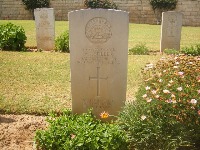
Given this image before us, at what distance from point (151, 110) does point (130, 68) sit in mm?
4518

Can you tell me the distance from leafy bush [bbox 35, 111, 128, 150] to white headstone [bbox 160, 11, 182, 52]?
755 centimetres

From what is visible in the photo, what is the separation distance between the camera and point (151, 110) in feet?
10.3

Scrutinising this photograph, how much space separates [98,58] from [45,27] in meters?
7.02

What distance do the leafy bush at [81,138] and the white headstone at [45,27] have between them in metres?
7.44

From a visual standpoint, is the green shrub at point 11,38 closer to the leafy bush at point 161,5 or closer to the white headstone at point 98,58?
the white headstone at point 98,58

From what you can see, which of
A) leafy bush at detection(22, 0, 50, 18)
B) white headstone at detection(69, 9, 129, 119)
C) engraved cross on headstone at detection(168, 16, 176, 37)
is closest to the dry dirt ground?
white headstone at detection(69, 9, 129, 119)

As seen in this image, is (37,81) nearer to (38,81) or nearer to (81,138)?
(38,81)

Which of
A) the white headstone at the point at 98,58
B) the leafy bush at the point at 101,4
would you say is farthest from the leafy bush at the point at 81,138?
the leafy bush at the point at 101,4

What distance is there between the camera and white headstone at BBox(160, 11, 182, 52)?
33.6 ft

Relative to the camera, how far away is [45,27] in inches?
411

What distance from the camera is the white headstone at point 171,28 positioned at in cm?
1023

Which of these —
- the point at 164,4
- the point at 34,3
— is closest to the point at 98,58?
the point at 164,4

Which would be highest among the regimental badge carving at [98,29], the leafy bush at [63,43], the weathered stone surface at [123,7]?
the weathered stone surface at [123,7]

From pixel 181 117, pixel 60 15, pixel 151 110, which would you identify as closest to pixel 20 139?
pixel 151 110
